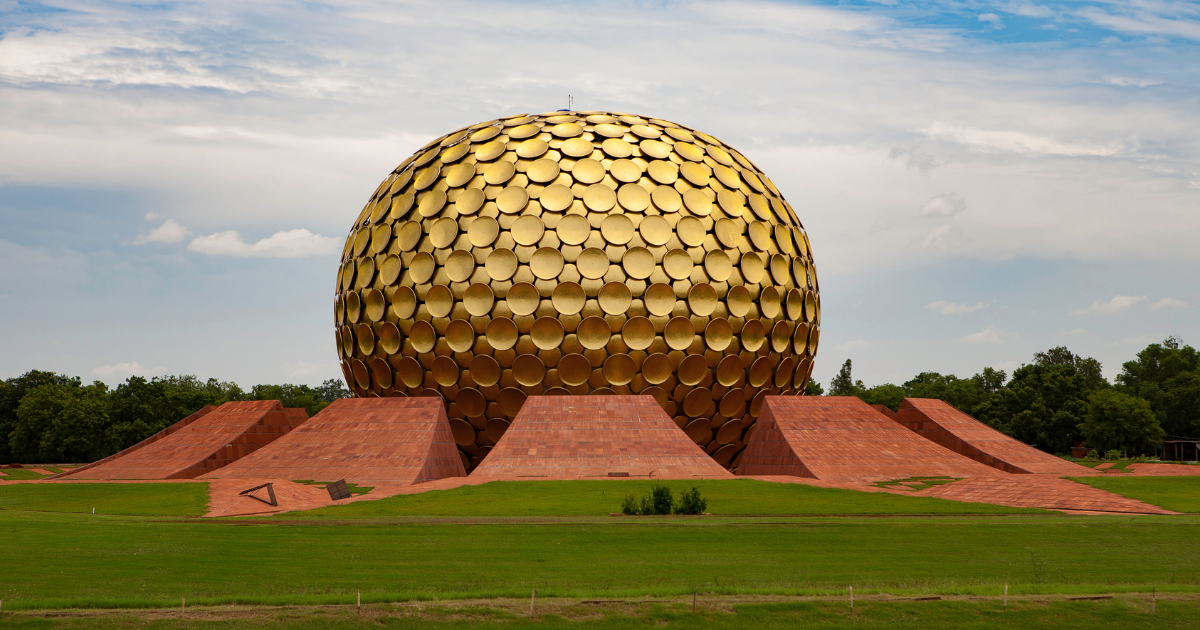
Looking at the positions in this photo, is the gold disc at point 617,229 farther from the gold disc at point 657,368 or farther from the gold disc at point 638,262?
the gold disc at point 657,368

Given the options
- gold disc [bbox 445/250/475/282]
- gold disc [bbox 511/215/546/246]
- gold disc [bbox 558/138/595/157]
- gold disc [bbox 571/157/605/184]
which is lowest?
gold disc [bbox 445/250/475/282]

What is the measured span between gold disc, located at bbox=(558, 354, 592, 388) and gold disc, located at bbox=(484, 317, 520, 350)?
1.67 metres

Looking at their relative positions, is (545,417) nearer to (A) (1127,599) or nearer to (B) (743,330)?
(B) (743,330)

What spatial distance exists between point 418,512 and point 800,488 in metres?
9.61

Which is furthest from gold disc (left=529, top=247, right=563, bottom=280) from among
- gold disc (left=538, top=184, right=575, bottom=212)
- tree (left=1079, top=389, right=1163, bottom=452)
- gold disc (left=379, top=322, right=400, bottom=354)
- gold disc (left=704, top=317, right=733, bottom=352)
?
tree (left=1079, top=389, right=1163, bottom=452)

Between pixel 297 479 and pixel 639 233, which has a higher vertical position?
pixel 639 233

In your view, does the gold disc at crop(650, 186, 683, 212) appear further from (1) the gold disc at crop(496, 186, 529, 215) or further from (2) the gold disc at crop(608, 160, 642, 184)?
(1) the gold disc at crop(496, 186, 529, 215)

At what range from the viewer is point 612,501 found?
22094mm

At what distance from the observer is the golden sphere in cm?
3059

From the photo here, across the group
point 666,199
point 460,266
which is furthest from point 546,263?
point 666,199

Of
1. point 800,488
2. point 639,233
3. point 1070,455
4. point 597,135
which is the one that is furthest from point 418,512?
point 1070,455

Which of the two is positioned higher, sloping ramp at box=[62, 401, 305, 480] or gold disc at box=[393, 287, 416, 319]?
gold disc at box=[393, 287, 416, 319]

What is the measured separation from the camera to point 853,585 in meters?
13.1

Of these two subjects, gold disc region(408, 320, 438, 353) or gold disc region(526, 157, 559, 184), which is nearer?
gold disc region(408, 320, 438, 353)
